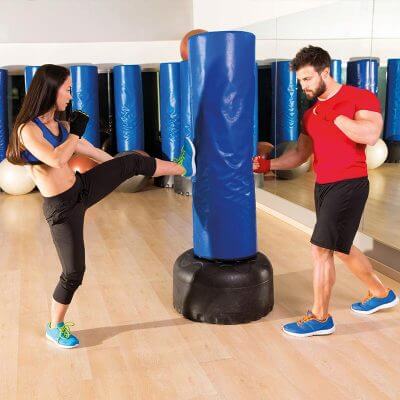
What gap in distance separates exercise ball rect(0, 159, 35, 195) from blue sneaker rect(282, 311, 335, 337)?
4724 millimetres

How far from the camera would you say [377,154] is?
4.12m

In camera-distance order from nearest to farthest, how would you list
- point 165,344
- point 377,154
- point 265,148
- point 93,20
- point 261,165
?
1. point 165,344
2. point 261,165
3. point 377,154
4. point 265,148
5. point 93,20

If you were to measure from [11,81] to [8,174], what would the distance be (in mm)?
1403

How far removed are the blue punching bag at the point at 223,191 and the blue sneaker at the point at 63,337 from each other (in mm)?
664

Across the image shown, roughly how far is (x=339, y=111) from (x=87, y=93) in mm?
5101

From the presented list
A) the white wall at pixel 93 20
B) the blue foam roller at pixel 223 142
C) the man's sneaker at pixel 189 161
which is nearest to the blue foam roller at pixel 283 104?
the blue foam roller at pixel 223 142

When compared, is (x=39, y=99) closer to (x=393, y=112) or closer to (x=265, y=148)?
(x=393, y=112)

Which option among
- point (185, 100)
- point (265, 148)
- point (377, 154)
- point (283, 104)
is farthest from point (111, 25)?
point (377, 154)

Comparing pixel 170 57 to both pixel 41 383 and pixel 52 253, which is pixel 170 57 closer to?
pixel 52 253

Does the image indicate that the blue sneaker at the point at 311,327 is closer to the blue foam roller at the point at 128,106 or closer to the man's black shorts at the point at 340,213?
the man's black shorts at the point at 340,213

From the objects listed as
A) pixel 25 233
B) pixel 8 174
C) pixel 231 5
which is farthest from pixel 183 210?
pixel 231 5

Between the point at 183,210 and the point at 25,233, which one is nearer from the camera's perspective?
the point at 25,233

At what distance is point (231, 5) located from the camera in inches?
296

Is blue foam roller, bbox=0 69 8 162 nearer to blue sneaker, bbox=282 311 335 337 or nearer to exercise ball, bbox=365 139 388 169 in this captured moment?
exercise ball, bbox=365 139 388 169
